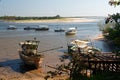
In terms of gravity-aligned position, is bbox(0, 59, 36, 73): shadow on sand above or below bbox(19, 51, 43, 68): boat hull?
below

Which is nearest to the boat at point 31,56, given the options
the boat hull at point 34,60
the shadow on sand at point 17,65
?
the boat hull at point 34,60

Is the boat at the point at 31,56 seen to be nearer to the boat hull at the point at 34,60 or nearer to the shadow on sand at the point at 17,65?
the boat hull at the point at 34,60

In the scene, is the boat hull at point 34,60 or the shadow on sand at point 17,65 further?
Result: the shadow on sand at point 17,65

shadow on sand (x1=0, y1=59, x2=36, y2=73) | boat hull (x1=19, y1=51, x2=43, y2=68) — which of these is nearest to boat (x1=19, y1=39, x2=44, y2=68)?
boat hull (x1=19, y1=51, x2=43, y2=68)

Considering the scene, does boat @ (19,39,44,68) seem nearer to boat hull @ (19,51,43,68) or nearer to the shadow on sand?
boat hull @ (19,51,43,68)

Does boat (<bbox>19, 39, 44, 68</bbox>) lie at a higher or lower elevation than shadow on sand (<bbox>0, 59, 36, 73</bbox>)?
Answer: higher

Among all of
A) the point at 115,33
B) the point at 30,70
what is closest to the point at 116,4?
the point at 115,33

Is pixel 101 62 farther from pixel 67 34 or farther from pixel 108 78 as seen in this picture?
pixel 67 34

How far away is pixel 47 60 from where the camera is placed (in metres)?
36.3

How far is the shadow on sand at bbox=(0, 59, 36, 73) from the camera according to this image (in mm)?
29731

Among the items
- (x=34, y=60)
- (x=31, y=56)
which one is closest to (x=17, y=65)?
(x=31, y=56)

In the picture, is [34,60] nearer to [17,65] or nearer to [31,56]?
[31,56]

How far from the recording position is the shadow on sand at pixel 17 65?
97.5 ft

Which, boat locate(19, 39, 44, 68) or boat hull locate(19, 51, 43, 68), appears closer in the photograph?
boat hull locate(19, 51, 43, 68)
